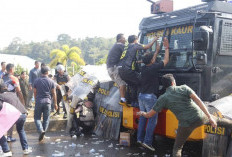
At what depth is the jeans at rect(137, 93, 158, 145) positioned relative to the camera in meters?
5.98

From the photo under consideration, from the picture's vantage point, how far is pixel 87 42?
9912 cm

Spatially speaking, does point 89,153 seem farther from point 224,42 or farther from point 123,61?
point 224,42

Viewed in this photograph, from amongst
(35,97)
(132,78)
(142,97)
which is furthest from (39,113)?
(142,97)

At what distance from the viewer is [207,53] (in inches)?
224

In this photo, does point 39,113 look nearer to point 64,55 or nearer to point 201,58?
point 201,58

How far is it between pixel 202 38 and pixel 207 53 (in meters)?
0.59

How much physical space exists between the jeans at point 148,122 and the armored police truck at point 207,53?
27.2 inches

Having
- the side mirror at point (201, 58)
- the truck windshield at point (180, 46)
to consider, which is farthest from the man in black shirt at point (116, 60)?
the side mirror at point (201, 58)

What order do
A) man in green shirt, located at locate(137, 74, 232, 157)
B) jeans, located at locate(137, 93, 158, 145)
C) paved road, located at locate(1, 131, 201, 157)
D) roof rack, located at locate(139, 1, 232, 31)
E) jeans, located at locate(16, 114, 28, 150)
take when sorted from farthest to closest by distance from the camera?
1. paved road, located at locate(1, 131, 201, 157)
2. jeans, located at locate(16, 114, 28, 150)
3. jeans, located at locate(137, 93, 158, 145)
4. roof rack, located at locate(139, 1, 232, 31)
5. man in green shirt, located at locate(137, 74, 232, 157)

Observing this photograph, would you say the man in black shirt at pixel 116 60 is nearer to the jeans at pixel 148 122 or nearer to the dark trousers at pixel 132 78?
the dark trousers at pixel 132 78

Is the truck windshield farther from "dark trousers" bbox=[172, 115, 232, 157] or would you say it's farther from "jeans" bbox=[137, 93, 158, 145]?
"dark trousers" bbox=[172, 115, 232, 157]

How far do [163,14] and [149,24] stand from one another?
47 cm

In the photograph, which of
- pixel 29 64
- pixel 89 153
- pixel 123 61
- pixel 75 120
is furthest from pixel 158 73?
pixel 29 64

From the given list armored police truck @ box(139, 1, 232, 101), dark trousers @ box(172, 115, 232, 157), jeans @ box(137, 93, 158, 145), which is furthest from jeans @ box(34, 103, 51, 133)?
dark trousers @ box(172, 115, 232, 157)
